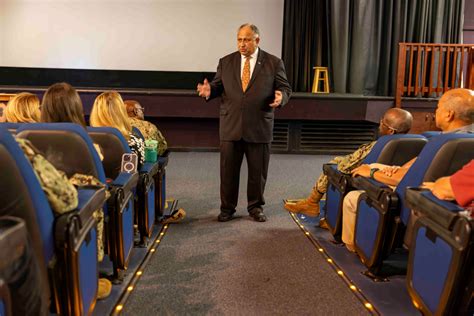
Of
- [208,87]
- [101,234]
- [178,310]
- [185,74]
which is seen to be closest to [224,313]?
[178,310]

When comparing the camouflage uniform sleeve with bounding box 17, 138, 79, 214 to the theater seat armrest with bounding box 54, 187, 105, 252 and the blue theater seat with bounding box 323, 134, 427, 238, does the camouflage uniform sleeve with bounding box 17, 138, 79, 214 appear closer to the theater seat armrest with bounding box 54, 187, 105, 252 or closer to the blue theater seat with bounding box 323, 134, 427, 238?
the theater seat armrest with bounding box 54, 187, 105, 252

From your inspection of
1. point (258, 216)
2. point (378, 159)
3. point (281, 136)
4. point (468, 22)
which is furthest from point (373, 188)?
point (468, 22)

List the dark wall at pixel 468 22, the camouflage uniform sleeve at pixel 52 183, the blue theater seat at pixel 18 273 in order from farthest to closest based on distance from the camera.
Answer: the dark wall at pixel 468 22 → the camouflage uniform sleeve at pixel 52 183 → the blue theater seat at pixel 18 273

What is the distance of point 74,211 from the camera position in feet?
4.32

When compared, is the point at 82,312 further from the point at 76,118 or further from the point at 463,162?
the point at 463,162

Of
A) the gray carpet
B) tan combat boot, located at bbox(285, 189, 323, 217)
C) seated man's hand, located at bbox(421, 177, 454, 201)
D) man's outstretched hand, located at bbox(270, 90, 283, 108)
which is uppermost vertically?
man's outstretched hand, located at bbox(270, 90, 283, 108)

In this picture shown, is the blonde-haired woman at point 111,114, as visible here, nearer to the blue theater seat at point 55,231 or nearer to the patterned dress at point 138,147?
the patterned dress at point 138,147

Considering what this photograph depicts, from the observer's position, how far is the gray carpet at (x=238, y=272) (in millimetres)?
1803

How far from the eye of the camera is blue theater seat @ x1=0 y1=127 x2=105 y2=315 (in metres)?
1.11

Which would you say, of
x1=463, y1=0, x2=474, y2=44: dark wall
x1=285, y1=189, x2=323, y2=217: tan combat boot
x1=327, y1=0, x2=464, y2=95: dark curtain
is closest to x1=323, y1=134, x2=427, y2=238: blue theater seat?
x1=285, y1=189, x2=323, y2=217: tan combat boot

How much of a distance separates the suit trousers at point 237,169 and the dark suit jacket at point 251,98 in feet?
0.22

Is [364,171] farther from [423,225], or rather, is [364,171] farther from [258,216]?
[258,216]

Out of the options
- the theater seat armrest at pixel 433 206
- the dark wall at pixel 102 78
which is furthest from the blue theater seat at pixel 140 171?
the dark wall at pixel 102 78

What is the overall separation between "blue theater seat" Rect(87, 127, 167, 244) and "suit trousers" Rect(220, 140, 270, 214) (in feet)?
1.55
